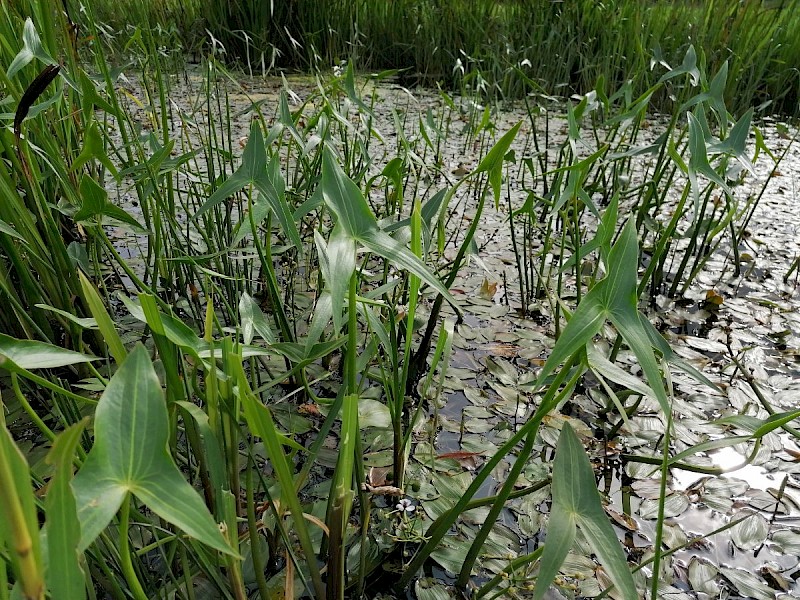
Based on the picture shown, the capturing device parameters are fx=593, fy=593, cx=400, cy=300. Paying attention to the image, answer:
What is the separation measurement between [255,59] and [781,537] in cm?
357

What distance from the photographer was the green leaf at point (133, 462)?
310 mm

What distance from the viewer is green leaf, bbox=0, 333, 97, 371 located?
1.45 feet

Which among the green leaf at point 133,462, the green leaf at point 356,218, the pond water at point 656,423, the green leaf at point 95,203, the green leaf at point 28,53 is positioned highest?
the green leaf at point 28,53

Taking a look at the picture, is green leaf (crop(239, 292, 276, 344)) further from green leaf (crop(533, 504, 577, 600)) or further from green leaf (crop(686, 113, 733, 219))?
green leaf (crop(686, 113, 733, 219))

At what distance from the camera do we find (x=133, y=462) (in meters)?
0.32

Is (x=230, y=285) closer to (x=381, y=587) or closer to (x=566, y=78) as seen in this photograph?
(x=381, y=587)

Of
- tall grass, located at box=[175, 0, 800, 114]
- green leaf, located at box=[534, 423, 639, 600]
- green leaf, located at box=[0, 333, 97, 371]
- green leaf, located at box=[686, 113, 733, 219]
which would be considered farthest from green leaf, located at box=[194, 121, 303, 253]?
tall grass, located at box=[175, 0, 800, 114]

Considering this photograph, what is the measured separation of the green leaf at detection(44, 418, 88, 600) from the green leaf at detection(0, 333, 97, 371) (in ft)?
0.64

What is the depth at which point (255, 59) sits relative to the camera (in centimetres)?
357

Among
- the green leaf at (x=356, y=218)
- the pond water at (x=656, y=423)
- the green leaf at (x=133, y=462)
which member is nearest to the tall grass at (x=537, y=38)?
the pond water at (x=656, y=423)

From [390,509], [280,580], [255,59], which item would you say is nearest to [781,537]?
[390,509]

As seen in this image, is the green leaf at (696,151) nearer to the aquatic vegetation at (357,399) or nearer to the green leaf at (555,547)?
the aquatic vegetation at (357,399)

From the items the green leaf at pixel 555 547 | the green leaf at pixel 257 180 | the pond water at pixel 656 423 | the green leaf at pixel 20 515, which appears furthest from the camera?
the pond water at pixel 656 423

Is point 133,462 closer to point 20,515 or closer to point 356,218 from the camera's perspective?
point 20,515
